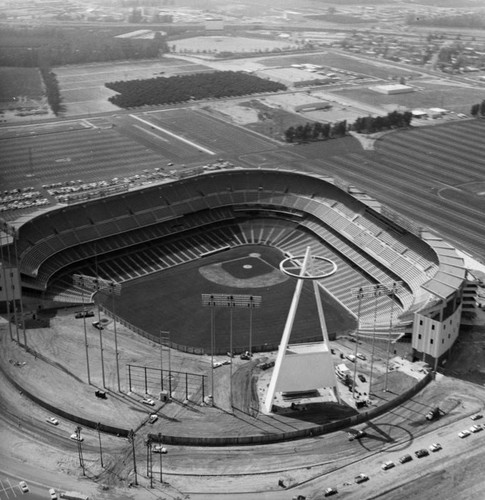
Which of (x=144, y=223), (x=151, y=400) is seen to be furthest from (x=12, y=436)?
(x=144, y=223)

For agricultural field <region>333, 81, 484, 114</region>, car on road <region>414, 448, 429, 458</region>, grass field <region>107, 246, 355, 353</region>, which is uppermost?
agricultural field <region>333, 81, 484, 114</region>

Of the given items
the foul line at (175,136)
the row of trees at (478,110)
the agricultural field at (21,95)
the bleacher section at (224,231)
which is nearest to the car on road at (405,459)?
the bleacher section at (224,231)

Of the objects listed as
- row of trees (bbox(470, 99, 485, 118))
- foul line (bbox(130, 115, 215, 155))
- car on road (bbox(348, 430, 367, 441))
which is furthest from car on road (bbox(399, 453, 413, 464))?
row of trees (bbox(470, 99, 485, 118))

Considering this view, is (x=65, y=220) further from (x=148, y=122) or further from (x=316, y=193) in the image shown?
(x=148, y=122)

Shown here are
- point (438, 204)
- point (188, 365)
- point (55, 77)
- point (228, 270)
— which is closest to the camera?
point (188, 365)

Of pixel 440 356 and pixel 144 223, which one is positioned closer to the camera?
pixel 440 356

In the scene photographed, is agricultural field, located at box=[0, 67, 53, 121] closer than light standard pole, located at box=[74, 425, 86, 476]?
No

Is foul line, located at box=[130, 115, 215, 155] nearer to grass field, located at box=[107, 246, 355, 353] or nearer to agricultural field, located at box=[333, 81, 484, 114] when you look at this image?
grass field, located at box=[107, 246, 355, 353]
